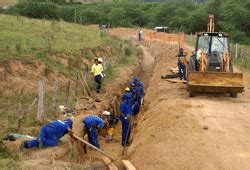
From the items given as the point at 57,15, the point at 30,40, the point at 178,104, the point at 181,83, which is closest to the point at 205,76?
the point at 178,104

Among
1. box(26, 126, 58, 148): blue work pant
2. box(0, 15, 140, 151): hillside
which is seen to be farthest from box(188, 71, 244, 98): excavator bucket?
box(26, 126, 58, 148): blue work pant

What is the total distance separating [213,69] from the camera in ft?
57.3

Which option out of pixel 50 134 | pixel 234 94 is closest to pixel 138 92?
pixel 234 94

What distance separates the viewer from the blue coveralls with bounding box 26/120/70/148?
36.8 ft

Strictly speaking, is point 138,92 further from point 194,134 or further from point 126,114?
point 194,134

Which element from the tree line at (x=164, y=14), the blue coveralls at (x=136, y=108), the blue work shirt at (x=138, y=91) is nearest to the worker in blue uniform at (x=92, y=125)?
the blue coveralls at (x=136, y=108)

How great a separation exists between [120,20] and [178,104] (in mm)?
62335

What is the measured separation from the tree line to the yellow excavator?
112 ft

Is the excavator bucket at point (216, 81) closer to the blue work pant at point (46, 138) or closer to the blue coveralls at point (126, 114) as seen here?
the blue coveralls at point (126, 114)

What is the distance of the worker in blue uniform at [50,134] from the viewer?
11203 mm

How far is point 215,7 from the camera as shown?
2630 inches

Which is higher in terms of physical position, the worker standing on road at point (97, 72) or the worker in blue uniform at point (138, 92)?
the worker standing on road at point (97, 72)

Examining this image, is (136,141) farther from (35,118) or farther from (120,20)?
(120,20)

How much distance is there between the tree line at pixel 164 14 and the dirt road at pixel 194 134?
36431mm
